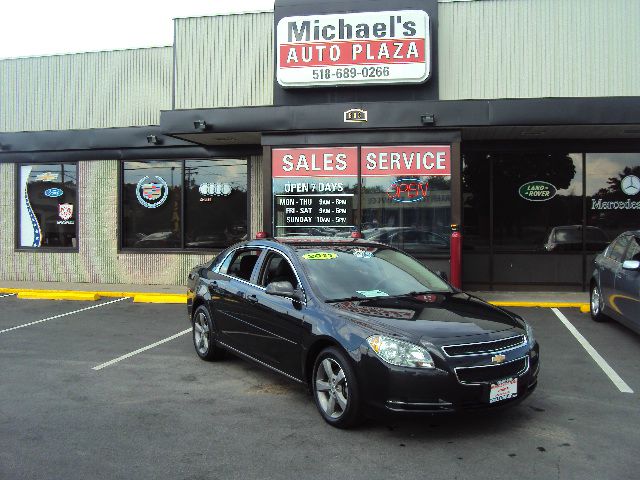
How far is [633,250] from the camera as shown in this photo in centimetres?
827

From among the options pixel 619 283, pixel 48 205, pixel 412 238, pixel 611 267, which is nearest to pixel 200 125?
pixel 412 238

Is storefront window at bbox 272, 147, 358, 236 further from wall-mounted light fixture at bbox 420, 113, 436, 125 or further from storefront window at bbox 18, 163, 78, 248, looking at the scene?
storefront window at bbox 18, 163, 78, 248

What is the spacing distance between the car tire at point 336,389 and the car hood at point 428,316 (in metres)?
0.36

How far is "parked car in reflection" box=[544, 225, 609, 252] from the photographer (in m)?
12.7

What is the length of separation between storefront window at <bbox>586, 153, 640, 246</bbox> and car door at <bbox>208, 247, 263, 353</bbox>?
8911mm

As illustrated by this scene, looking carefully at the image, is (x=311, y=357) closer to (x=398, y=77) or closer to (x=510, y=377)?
(x=510, y=377)

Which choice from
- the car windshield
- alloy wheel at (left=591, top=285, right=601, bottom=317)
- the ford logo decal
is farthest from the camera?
the ford logo decal

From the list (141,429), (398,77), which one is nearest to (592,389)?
(141,429)

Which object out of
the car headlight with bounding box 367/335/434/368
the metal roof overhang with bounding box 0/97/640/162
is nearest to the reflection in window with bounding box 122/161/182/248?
the metal roof overhang with bounding box 0/97/640/162

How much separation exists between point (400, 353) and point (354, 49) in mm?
8317

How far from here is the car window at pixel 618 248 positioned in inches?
341

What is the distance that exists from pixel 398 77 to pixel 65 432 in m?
8.74

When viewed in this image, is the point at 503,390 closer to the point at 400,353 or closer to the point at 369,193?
A: the point at 400,353

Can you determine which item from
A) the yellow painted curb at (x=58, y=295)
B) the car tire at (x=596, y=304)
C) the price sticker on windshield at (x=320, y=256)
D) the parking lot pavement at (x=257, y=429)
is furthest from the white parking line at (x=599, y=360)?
the yellow painted curb at (x=58, y=295)
